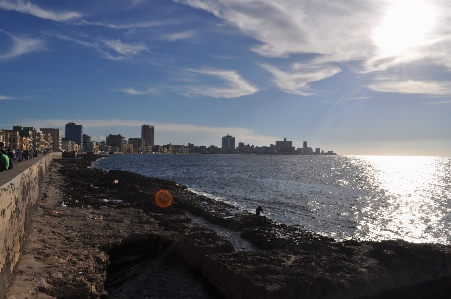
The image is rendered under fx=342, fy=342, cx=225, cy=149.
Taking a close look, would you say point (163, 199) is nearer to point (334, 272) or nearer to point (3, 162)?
point (3, 162)

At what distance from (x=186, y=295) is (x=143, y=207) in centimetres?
1357

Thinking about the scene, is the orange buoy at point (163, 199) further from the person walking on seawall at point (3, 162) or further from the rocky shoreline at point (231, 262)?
the person walking on seawall at point (3, 162)

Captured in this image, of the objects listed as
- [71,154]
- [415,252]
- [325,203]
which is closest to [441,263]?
[415,252]

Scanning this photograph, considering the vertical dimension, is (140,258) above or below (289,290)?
below

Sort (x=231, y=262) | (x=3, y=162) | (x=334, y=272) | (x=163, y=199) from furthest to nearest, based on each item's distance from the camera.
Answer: (x=163, y=199), (x=3, y=162), (x=231, y=262), (x=334, y=272)

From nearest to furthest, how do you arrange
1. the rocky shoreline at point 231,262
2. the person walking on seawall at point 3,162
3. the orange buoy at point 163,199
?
the rocky shoreline at point 231,262 < the person walking on seawall at point 3,162 < the orange buoy at point 163,199

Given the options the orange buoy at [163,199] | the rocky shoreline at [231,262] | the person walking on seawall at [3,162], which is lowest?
the orange buoy at [163,199]

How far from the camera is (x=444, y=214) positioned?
34.4 m

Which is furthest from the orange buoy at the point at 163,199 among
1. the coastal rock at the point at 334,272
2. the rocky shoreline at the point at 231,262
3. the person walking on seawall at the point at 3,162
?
the coastal rock at the point at 334,272

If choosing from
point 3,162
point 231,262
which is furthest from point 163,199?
point 231,262

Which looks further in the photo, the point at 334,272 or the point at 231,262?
the point at 231,262

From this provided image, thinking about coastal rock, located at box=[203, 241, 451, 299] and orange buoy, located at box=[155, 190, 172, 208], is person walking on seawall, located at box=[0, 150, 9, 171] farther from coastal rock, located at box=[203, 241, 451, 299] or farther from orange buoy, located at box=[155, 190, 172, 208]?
coastal rock, located at box=[203, 241, 451, 299]

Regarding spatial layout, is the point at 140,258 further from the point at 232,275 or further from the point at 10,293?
the point at 10,293

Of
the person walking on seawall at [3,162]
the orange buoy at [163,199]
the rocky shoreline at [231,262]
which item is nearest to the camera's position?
the rocky shoreline at [231,262]
